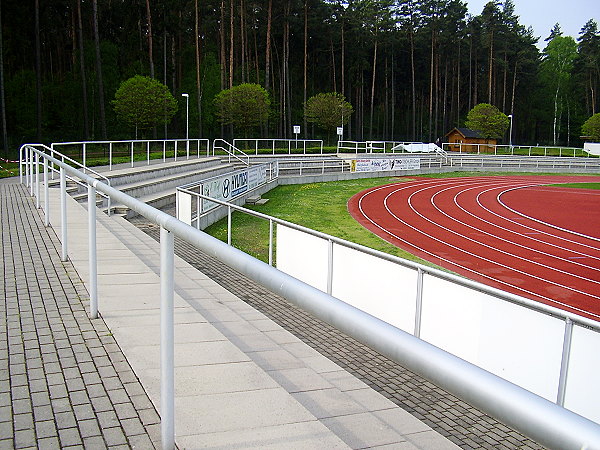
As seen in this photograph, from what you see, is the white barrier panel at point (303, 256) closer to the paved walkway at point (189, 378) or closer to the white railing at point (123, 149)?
Answer: the paved walkway at point (189, 378)

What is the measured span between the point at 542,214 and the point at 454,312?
76.2 feet

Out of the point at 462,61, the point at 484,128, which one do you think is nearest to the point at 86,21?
the point at 484,128

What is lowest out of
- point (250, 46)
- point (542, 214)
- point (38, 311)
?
point (542, 214)

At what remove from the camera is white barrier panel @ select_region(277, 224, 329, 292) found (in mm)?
10531

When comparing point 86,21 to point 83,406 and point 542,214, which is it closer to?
point 542,214

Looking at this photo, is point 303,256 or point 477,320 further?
point 303,256

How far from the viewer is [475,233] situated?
75.5ft

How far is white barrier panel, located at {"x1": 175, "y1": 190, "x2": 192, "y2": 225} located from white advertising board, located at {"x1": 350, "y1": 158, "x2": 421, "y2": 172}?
2846 cm

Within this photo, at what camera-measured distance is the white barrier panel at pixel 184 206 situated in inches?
640

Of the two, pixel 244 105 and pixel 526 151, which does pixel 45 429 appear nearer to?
pixel 244 105

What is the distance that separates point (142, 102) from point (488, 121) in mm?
41174

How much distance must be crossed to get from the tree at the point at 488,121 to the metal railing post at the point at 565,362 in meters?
69.5

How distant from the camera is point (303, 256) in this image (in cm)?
1115

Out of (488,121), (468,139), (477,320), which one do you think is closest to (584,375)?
(477,320)
